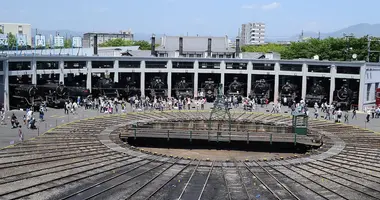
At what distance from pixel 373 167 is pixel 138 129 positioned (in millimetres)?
23243

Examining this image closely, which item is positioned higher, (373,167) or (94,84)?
(94,84)

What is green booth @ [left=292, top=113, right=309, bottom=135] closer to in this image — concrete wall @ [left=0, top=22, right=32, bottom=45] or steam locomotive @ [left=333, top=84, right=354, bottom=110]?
steam locomotive @ [left=333, top=84, right=354, bottom=110]

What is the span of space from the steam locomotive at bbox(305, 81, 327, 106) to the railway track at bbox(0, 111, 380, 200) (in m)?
35.7

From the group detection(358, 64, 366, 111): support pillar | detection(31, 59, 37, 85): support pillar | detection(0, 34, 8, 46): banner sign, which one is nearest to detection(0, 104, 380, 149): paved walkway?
detection(358, 64, 366, 111): support pillar

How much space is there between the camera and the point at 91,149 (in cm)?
3622

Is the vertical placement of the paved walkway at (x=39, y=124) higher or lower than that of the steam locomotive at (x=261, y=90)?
lower

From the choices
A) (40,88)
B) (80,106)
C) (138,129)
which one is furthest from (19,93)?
(138,129)

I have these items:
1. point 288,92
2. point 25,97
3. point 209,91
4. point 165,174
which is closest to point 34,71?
point 25,97

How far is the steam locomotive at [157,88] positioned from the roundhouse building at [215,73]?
1.99 feet

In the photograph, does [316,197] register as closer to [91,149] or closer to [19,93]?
[91,149]

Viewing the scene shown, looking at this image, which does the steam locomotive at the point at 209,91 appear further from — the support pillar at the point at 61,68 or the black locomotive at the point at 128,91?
the support pillar at the point at 61,68

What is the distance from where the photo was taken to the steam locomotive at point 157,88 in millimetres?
81750

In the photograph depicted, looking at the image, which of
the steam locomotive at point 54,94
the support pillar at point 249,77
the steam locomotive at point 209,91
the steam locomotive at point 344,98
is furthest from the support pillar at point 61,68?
the steam locomotive at point 344,98

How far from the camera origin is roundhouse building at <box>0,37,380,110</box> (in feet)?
243
